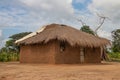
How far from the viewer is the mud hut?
917 inches

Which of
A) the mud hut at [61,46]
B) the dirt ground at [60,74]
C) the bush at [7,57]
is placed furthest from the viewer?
the bush at [7,57]

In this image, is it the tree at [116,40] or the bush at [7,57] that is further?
the tree at [116,40]

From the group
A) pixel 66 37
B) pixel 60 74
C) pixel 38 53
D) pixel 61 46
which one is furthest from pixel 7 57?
pixel 60 74

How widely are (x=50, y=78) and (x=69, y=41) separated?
460 inches

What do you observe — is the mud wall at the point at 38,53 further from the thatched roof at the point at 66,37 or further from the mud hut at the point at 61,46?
the thatched roof at the point at 66,37

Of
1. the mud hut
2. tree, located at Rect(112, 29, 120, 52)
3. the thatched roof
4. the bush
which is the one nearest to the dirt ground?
the thatched roof

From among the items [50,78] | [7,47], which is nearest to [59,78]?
[50,78]

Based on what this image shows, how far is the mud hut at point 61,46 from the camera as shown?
917 inches

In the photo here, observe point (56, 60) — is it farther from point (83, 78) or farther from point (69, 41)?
point (83, 78)

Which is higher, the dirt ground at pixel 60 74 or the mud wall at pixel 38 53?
the mud wall at pixel 38 53

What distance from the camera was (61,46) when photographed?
938 inches

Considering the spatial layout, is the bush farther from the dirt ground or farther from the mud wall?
the dirt ground

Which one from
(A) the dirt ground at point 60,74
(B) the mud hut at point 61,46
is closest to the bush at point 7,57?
(B) the mud hut at point 61,46

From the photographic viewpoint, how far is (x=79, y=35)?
82.3ft
